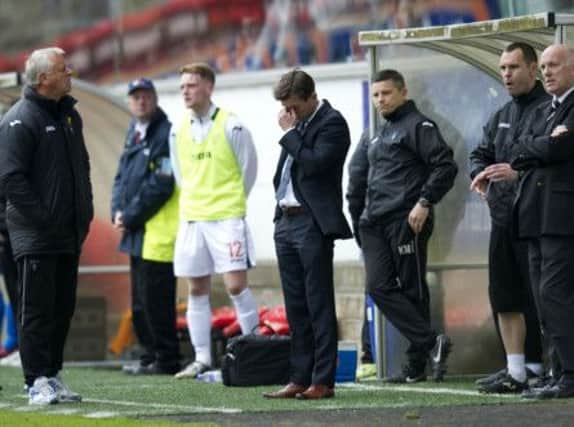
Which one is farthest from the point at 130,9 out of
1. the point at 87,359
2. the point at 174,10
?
the point at 87,359

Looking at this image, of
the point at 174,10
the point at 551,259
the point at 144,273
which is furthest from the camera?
the point at 174,10

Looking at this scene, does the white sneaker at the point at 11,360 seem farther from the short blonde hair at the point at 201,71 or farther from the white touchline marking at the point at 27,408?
the white touchline marking at the point at 27,408

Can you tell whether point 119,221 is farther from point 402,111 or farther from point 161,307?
point 402,111

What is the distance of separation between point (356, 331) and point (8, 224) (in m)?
5.32

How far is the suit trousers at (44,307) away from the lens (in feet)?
44.5

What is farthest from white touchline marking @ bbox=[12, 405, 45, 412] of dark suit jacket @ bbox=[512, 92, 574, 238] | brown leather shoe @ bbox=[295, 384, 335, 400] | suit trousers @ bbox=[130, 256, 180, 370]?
suit trousers @ bbox=[130, 256, 180, 370]

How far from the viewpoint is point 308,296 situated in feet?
44.3

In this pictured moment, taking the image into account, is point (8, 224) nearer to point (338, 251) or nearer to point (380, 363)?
point (380, 363)

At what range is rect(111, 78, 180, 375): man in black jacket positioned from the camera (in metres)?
17.3

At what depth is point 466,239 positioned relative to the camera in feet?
52.1

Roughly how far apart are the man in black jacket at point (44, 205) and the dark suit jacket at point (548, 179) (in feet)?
8.83

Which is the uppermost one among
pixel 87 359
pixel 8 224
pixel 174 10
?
pixel 174 10

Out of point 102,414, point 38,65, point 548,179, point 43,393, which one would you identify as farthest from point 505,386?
point 38,65

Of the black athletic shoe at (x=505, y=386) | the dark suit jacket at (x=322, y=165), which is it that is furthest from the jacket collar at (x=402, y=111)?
the black athletic shoe at (x=505, y=386)
